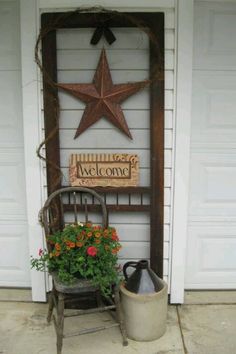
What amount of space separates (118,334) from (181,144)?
4.15 ft

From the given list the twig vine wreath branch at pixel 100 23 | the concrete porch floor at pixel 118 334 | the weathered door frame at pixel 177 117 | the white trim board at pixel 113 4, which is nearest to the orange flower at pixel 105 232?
the weathered door frame at pixel 177 117

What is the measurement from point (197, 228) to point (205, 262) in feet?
0.88

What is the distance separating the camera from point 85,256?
2.29 m

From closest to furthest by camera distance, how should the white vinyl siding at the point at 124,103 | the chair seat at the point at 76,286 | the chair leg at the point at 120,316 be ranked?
the chair seat at the point at 76,286 → the chair leg at the point at 120,316 → the white vinyl siding at the point at 124,103

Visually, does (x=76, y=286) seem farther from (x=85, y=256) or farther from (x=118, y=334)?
(x=118, y=334)

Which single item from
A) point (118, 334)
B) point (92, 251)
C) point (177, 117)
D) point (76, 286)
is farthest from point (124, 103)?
point (118, 334)

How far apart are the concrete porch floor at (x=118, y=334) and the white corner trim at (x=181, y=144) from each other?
0.21 m

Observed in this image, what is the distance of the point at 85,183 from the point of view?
2.60 m

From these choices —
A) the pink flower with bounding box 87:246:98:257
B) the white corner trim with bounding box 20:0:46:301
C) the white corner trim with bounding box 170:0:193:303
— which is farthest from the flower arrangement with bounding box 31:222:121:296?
the white corner trim with bounding box 170:0:193:303

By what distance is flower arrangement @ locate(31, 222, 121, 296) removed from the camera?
227cm

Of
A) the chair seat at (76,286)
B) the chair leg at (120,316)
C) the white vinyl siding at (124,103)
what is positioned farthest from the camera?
the white vinyl siding at (124,103)

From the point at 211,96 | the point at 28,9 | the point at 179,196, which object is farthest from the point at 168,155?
the point at 28,9

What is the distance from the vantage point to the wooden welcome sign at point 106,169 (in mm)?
2572

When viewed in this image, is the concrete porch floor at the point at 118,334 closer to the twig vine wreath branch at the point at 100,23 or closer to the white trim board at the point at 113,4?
the twig vine wreath branch at the point at 100,23
